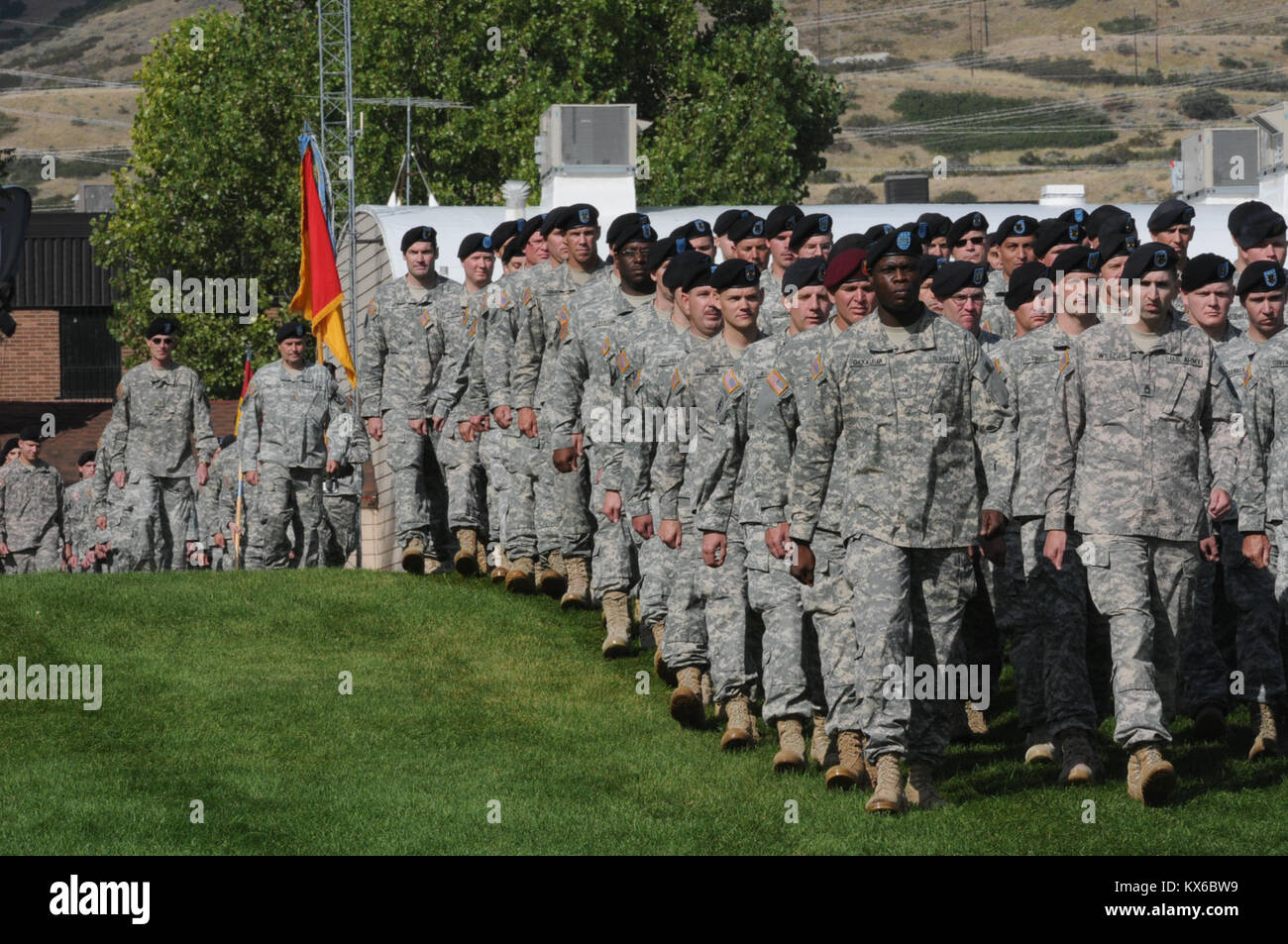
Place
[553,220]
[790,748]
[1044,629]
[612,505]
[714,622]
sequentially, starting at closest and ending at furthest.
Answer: [790,748] < [1044,629] < [714,622] < [612,505] < [553,220]

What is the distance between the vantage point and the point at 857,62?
630ft

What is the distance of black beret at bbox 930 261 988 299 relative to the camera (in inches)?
495

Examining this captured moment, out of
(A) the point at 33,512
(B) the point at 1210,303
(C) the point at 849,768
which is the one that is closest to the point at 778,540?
(C) the point at 849,768

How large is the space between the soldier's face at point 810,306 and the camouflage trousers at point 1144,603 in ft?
6.75

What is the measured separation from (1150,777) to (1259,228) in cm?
441

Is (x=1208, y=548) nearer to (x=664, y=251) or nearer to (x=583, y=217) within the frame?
(x=664, y=251)

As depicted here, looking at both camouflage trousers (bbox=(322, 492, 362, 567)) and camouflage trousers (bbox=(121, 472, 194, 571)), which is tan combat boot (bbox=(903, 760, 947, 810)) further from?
camouflage trousers (bbox=(121, 472, 194, 571))

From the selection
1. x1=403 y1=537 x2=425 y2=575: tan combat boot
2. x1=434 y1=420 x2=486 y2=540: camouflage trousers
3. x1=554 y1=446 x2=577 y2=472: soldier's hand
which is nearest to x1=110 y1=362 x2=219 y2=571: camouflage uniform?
x1=403 y1=537 x2=425 y2=575: tan combat boot

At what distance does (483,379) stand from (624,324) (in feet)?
10.5

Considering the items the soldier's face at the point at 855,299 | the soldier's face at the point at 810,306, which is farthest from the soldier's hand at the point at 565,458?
the soldier's face at the point at 855,299

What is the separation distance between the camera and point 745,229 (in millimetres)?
13828

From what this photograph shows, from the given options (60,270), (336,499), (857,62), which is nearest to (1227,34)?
(857,62)

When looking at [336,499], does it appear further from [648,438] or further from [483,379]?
[648,438]

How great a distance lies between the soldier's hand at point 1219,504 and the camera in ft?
36.2
